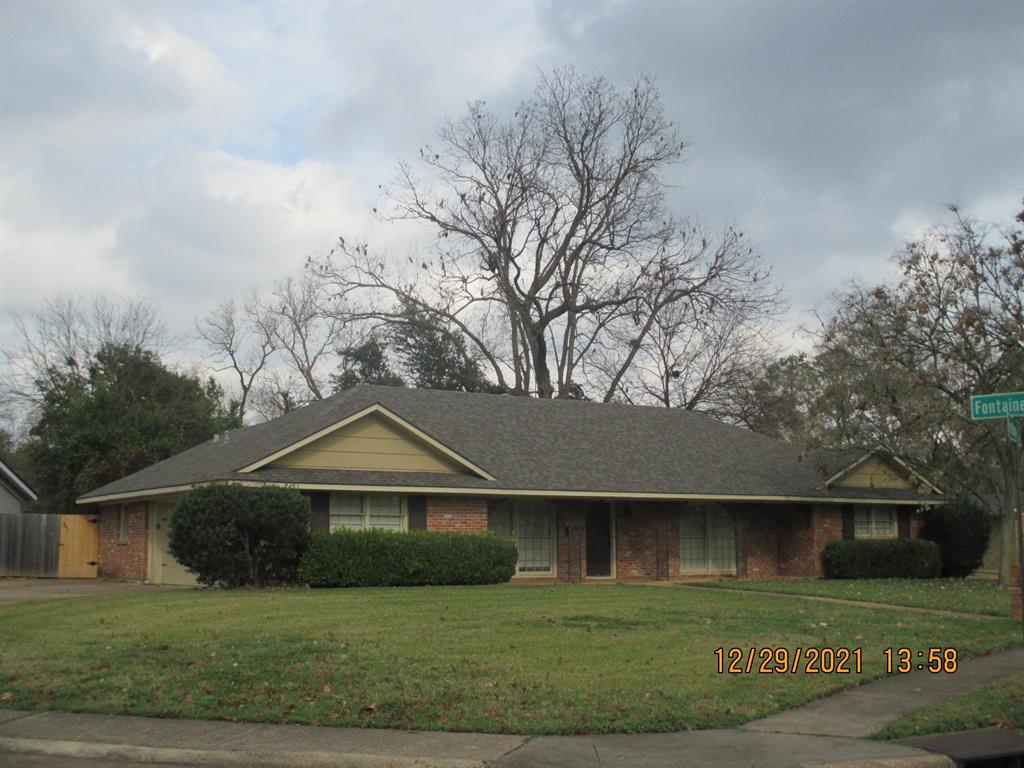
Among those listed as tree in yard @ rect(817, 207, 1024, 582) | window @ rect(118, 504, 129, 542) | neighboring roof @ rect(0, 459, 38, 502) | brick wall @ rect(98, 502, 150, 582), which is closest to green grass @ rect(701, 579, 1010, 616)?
tree in yard @ rect(817, 207, 1024, 582)

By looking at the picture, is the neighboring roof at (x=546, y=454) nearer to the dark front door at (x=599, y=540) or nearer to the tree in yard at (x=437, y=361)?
the dark front door at (x=599, y=540)

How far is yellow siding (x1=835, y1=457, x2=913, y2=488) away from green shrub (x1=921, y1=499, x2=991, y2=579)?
4.23ft

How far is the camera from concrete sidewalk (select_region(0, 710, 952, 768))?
8039 millimetres

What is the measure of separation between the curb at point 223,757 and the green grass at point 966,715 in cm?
375

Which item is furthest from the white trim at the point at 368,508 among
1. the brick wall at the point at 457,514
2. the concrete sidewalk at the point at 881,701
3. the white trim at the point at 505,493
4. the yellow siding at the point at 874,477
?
the concrete sidewalk at the point at 881,701

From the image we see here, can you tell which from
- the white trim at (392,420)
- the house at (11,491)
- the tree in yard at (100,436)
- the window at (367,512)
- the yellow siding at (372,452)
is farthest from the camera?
the tree in yard at (100,436)

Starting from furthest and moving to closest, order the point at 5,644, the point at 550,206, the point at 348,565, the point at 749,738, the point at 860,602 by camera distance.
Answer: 1. the point at 550,206
2. the point at 348,565
3. the point at 860,602
4. the point at 5,644
5. the point at 749,738

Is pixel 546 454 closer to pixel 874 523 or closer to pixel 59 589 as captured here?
pixel 874 523

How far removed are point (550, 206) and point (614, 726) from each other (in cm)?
3654

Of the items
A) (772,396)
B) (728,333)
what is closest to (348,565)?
(728,333)

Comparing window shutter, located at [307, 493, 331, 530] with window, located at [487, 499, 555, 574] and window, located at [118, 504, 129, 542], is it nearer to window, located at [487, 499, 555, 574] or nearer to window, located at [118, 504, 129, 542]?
window, located at [487, 499, 555, 574]

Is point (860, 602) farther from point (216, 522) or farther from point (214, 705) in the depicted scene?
point (214, 705)

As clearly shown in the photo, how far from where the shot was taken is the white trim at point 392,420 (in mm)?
22547

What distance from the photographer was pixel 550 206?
44.0 meters
